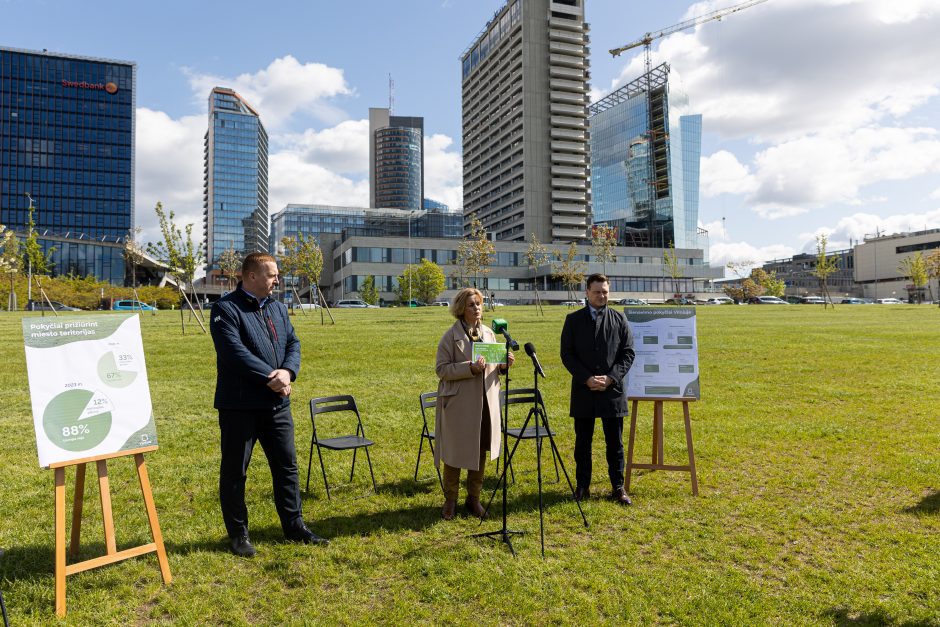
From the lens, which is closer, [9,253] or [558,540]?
[558,540]

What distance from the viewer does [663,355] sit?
6.16 meters

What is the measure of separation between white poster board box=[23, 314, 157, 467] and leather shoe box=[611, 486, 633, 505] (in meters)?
4.37

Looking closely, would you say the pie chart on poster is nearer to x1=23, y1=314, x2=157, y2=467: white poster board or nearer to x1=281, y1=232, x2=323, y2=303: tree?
x1=23, y1=314, x2=157, y2=467: white poster board

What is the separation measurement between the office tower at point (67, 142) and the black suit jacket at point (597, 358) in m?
127

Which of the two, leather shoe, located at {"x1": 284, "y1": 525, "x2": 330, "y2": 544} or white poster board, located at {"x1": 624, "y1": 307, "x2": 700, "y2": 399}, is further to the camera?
white poster board, located at {"x1": 624, "y1": 307, "x2": 700, "y2": 399}

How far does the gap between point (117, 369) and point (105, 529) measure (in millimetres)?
1217

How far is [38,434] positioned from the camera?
372 cm

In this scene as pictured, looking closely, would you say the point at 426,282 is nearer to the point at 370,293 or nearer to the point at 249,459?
the point at 370,293

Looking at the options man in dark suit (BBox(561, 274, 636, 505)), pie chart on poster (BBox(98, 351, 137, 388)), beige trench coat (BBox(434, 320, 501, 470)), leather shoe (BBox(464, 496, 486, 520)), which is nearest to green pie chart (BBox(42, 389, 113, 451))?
pie chart on poster (BBox(98, 351, 137, 388))

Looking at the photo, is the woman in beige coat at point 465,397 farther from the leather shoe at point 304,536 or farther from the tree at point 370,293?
the tree at point 370,293

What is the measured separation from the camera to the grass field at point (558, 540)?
12.5ft

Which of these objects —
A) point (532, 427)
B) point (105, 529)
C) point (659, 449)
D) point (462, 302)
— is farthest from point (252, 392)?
point (659, 449)

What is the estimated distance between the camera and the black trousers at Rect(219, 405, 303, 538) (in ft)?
14.7

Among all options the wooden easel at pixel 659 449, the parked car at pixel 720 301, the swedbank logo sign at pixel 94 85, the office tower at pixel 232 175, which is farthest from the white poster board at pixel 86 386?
the office tower at pixel 232 175
